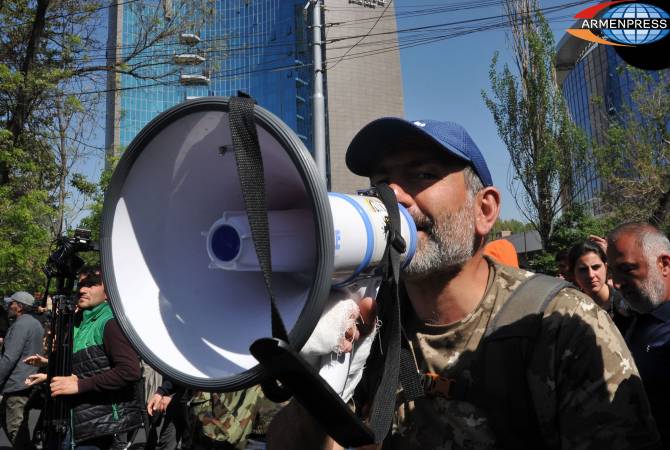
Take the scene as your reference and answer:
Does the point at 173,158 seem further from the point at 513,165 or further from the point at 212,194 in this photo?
the point at 513,165

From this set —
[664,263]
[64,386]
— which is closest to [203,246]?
[664,263]

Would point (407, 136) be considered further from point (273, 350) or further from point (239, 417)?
point (239, 417)

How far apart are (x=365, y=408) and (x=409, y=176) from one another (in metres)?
0.66

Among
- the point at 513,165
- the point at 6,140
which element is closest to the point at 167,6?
the point at 6,140

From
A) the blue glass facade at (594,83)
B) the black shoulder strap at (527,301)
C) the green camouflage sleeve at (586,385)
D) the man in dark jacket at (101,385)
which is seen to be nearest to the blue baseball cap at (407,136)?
the black shoulder strap at (527,301)

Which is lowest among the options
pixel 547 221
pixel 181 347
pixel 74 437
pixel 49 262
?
pixel 74 437

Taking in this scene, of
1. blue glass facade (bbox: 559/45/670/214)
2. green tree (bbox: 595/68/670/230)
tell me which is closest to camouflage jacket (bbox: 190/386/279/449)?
green tree (bbox: 595/68/670/230)

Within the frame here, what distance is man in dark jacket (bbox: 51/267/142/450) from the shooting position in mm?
3547

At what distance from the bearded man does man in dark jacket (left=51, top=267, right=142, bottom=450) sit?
3.02m

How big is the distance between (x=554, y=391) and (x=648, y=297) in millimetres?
1947

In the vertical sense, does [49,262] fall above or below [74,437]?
above

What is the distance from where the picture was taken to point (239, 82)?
4394 cm

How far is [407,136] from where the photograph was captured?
1508 millimetres

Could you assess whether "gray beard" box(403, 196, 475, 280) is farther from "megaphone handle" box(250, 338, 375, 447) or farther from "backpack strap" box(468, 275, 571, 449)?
"megaphone handle" box(250, 338, 375, 447)
